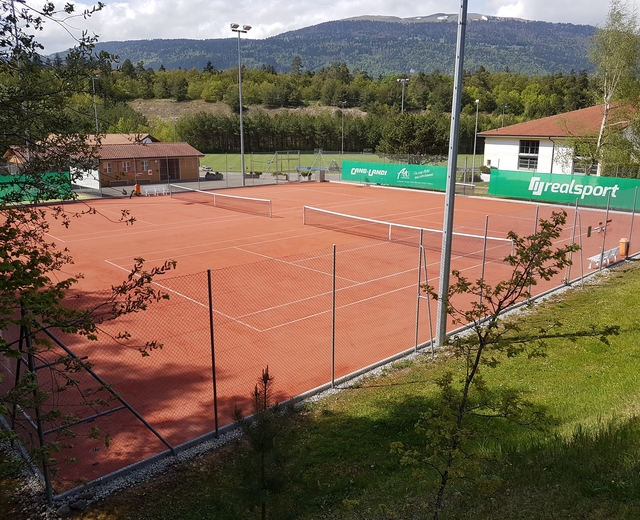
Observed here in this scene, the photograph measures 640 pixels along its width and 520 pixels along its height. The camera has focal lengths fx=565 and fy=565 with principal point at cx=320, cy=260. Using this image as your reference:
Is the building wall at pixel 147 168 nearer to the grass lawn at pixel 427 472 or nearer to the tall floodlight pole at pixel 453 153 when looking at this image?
the tall floodlight pole at pixel 453 153

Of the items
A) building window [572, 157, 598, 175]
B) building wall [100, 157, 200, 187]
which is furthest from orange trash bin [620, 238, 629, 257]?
building wall [100, 157, 200, 187]

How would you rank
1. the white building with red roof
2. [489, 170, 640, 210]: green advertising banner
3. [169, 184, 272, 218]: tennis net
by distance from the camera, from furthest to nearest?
the white building with red roof < [169, 184, 272, 218]: tennis net < [489, 170, 640, 210]: green advertising banner

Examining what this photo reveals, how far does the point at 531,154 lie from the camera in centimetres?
4756

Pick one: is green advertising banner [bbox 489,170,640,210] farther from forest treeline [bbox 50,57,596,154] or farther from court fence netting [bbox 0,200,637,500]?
court fence netting [bbox 0,200,637,500]

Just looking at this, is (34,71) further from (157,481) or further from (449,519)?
(449,519)

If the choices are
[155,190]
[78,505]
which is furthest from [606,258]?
[155,190]

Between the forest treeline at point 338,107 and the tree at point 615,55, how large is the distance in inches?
153

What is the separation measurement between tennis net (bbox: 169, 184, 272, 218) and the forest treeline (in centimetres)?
684

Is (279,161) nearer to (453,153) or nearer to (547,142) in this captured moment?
(547,142)

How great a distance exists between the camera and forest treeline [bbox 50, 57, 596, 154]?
60781 millimetres

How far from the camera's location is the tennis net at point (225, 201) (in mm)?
34500

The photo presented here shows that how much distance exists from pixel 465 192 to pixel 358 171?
10.9m

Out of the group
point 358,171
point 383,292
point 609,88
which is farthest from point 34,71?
point 358,171

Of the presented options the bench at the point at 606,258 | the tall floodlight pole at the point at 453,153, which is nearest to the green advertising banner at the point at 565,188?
the bench at the point at 606,258
